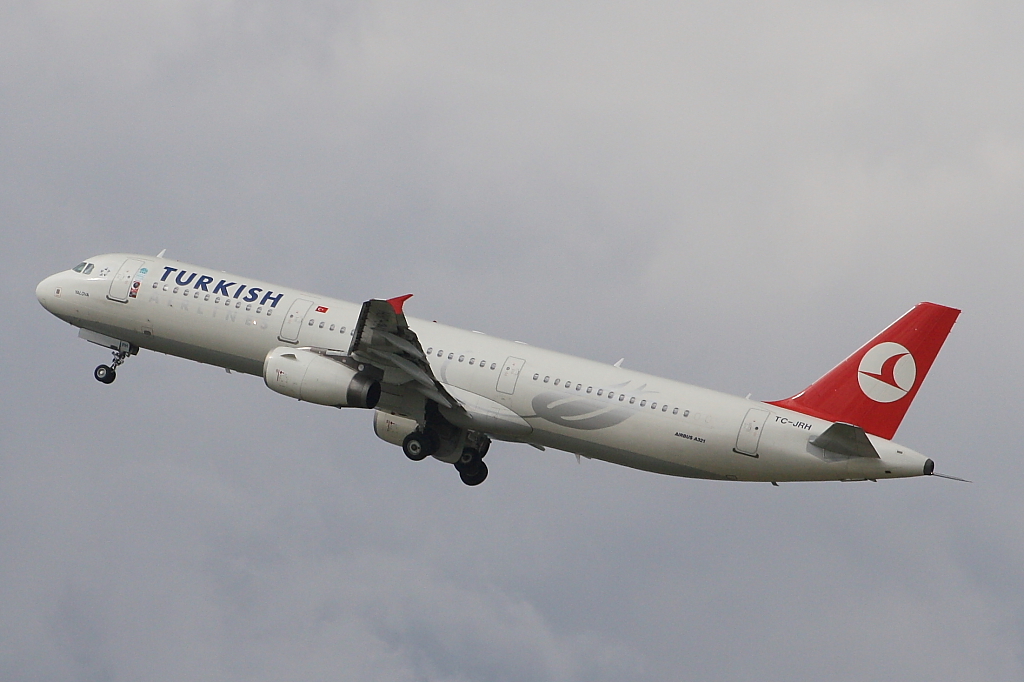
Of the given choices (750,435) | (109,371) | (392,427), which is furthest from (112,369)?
(750,435)

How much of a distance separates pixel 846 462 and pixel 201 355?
22744 millimetres

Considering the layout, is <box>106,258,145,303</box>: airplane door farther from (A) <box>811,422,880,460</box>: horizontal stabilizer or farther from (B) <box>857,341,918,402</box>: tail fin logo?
(B) <box>857,341,918,402</box>: tail fin logo

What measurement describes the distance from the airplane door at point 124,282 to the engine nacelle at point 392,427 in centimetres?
1018

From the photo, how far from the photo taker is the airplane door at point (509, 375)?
46.4m

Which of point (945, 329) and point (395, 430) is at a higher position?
point (945, 329)

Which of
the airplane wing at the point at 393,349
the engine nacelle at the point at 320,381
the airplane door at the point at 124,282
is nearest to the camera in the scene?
the airplane wing at the point at 393,349

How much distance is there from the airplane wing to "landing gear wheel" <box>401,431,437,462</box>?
2065 millimetres

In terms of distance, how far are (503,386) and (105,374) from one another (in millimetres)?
16678

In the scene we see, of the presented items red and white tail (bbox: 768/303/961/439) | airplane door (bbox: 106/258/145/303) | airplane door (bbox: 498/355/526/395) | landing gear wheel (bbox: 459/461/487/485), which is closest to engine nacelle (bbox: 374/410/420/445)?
landing gear wheel (bbox: 459/461/487/485)

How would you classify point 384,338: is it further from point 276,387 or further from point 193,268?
point 193,268

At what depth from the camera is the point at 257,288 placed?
50.2 m

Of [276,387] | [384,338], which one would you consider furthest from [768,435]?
[276,387]

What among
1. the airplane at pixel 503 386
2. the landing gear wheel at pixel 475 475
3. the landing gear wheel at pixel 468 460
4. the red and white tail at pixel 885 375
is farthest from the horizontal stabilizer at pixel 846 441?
the landing gear wheel at pixel 475 475

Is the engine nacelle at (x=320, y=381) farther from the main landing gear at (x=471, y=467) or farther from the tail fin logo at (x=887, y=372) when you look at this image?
the tail fin logo at (x=887, y=372)
